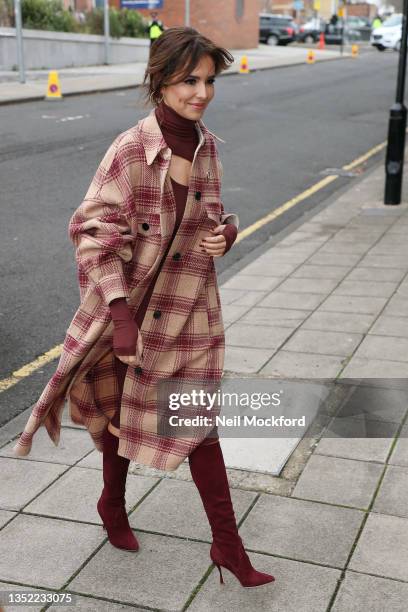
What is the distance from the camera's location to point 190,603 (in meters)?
2.88

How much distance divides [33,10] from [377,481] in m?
30.3

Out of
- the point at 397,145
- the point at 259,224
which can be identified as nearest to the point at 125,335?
the point at 259,224

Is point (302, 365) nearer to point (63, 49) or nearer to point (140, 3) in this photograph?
point (63, 49)

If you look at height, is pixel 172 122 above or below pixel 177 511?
above

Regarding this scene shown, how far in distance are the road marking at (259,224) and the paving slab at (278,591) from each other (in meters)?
2.28

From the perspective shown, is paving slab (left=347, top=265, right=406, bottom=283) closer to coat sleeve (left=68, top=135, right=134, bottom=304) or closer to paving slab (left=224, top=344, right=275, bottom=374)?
paving slab (left=224, top=344, right=275, bottom=374)

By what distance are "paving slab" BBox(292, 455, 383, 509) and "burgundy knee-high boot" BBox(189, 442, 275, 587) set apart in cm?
69

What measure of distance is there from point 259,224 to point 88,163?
3.61 m

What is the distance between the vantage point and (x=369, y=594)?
9.52ft

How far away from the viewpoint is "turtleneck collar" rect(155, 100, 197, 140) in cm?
281

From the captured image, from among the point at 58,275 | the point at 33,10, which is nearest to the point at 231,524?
the point at 58,275

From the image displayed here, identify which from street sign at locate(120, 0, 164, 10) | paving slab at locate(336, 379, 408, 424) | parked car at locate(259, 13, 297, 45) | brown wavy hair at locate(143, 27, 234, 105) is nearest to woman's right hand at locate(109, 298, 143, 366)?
brown wavy hair at locate(143, 27, 234, 105)

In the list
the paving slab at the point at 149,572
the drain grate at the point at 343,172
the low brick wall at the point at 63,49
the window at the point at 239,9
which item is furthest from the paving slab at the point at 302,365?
the window at the point at 239,9

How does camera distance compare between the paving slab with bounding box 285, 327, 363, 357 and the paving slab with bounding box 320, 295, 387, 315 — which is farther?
the paving slab with bounding box 320, 295, 387, 315
